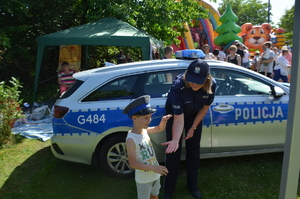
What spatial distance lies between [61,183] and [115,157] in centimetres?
85

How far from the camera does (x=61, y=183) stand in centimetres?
381

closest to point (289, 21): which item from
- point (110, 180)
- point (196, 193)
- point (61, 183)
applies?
point (196, 193)

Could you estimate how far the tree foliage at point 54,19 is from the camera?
9.42 meters

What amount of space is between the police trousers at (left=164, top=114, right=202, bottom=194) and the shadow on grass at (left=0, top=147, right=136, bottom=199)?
0.57 metres

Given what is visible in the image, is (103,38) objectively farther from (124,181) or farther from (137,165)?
(137,165)

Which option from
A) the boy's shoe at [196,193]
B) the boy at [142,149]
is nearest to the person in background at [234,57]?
the boy's shoe at [196,193]

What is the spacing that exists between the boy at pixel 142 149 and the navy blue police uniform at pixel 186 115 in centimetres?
54

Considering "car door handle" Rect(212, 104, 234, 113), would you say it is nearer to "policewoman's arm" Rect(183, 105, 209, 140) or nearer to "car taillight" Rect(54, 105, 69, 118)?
Result: "policewoman's arm" Rect(183, 105, 209, 140)

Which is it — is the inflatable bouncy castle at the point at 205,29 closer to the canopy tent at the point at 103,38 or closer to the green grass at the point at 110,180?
the canopy tent at the point at 103,38

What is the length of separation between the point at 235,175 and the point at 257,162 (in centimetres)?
56

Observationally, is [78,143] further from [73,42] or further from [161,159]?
[73,42]

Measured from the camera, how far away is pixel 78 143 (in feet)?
11.8

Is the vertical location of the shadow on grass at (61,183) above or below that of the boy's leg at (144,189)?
below

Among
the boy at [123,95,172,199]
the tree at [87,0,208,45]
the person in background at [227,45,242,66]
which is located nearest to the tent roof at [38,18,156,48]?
the tree at [87,0,208,45]
